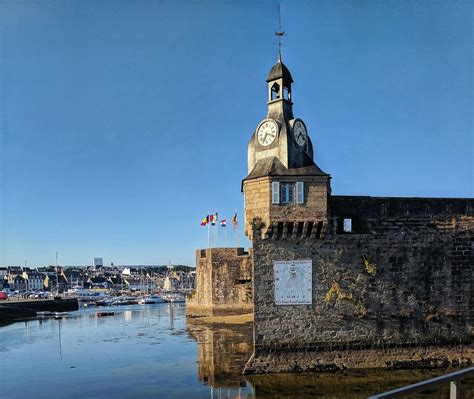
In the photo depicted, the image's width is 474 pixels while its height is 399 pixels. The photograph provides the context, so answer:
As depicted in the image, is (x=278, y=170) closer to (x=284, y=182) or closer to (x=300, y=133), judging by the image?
(x=284, y=182)

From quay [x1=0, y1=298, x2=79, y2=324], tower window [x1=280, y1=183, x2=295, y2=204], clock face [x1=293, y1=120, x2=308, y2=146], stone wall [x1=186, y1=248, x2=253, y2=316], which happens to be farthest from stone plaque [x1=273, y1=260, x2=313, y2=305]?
quay [x1=0, y1=298, x2=79, y2=324]

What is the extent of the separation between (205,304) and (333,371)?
24.9 meters

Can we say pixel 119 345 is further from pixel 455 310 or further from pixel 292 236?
pixel 455 310

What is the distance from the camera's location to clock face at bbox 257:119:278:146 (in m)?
18.9

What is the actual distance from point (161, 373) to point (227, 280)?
20.3 metres

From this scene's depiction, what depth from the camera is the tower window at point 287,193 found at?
17.7m

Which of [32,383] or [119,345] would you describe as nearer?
[32,383]

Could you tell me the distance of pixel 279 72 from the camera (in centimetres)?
1969

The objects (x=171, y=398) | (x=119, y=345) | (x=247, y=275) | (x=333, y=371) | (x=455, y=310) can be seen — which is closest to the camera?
(x=171, y=398)

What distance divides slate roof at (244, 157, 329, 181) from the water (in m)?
7.52

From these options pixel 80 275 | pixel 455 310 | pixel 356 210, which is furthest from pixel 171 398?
pixel 80 275

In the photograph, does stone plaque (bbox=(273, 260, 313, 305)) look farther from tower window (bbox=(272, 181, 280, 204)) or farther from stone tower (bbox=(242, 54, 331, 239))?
tower window (bbox=(272, 181, 280, 204))

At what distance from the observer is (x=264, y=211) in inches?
697

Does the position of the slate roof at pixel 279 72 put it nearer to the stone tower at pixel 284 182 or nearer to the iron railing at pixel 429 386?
the stone tower at pixel 284 182
